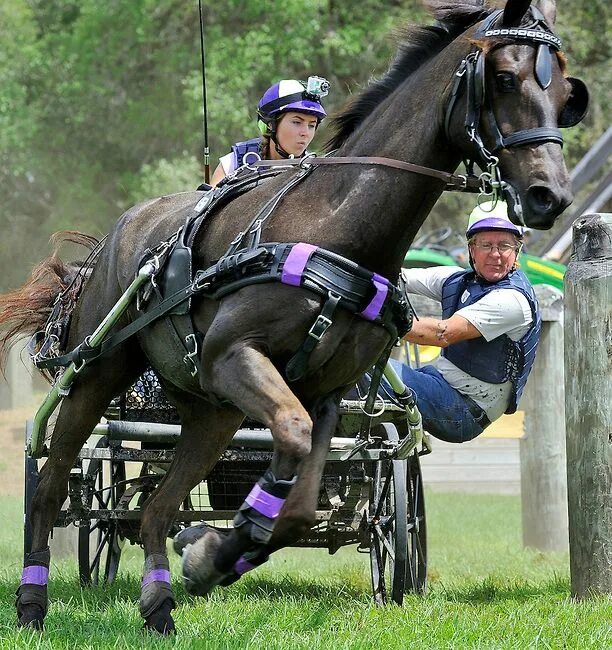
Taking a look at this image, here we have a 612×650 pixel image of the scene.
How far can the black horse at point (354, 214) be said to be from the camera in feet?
14.2

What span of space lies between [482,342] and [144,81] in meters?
19.2

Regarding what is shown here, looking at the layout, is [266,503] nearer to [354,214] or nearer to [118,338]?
[354,214]

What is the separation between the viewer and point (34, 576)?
5.36 m

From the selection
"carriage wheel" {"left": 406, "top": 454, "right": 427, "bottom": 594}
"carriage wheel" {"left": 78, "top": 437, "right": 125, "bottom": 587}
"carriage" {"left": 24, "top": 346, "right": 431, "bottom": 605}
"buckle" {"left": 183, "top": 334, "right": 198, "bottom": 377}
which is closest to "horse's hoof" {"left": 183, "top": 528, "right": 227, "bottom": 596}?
"buckle" {"left": 183, "top": 334, "right": 198, "bottom": 377}

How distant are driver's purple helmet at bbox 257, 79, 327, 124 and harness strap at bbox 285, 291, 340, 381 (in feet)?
6.35

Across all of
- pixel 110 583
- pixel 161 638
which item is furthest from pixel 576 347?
pixel 110 583

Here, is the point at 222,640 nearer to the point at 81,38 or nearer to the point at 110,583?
the point at 110,583

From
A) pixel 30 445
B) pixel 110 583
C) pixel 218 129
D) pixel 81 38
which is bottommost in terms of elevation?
pixel 110 583

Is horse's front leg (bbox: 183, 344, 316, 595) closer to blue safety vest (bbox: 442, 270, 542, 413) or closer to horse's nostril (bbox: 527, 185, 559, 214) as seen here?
horse's nostril (bbox: 527, 185, 559, 214)

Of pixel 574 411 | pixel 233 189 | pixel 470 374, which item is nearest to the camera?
pixel 233 189

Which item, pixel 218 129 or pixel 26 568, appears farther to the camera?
pixel 218 129

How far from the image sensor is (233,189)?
5.11 metres

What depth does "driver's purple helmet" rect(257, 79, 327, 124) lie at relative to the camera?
6.15 meters

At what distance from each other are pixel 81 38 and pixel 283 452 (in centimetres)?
2097
